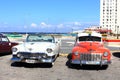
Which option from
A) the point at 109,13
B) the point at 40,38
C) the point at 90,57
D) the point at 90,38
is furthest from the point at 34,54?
the point at 109,13

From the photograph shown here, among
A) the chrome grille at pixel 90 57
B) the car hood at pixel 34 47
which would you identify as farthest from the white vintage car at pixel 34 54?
the chrome grille at pixel 90 57

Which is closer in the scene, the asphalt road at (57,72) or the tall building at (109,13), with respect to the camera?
the asphalt road at (57,72)

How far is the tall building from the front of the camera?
153 m

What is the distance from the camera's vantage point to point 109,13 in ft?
511

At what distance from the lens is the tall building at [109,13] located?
153250 millimetres

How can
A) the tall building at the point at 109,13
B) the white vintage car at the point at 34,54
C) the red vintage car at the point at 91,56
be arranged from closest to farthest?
the red vintage car at the point at 91,56 → the white vintage car at the point at 34,54 → the tall building at the point at 109,13

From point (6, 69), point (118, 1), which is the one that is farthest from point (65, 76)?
point (118, 1)

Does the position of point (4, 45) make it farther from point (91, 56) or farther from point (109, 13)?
point (109, 13)

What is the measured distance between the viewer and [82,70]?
1245 cm

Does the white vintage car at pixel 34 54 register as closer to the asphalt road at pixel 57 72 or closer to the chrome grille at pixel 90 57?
the asphalt road at pixel 57 72

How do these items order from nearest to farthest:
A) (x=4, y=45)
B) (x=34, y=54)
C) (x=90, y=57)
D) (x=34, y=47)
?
(x=90, y=57) < (x=34, y=54) < (x=34, y=47) < (x=4, y=45)

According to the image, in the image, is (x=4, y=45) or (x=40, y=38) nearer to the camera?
(x=40, y=38)

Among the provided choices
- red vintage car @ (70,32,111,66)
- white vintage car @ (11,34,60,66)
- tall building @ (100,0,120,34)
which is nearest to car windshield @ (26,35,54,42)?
white vintage car @ (11,34,60,66)

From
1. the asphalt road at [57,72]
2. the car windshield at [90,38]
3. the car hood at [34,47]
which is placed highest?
the car windshield at [90,38]
